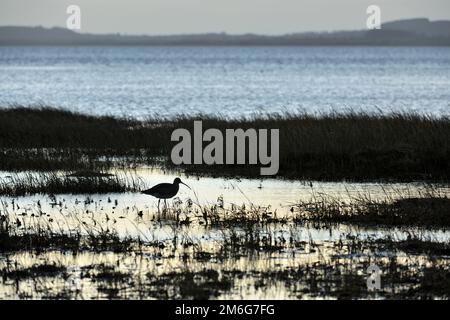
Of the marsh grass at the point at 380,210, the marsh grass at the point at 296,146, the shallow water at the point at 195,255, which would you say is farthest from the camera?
the marsh grass at the point at 296,146

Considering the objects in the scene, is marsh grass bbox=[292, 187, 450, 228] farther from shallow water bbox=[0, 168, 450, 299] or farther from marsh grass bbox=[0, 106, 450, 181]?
marsh grass bbox=[0, 106, 450, 181]

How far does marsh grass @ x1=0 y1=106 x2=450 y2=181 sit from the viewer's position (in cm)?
2334

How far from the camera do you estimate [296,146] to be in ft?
83.6

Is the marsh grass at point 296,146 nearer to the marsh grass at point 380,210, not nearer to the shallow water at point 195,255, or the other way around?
the shallow water at point 195,255

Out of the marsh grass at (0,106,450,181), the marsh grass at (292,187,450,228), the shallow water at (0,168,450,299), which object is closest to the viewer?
the shallow water at (0,168,450,299)

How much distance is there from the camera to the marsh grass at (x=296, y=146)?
76.6ft

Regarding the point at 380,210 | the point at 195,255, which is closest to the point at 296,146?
the point at 380,210

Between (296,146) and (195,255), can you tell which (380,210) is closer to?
(195,255)

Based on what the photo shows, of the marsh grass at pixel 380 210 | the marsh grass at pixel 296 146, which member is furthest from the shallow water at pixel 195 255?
the marsh grass at pixel 296 146

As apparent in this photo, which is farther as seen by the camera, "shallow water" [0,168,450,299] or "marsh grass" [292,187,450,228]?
"marsh grass" [292,187,450,228]

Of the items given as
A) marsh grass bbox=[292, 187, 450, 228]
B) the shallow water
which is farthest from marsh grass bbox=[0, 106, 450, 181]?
marsh grass bbox=[292, 187, 450, 228]
